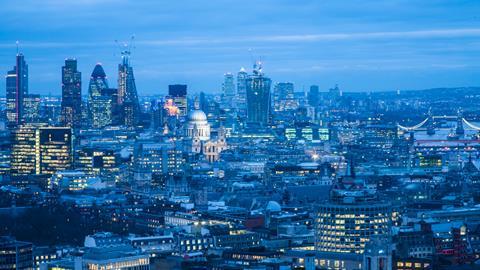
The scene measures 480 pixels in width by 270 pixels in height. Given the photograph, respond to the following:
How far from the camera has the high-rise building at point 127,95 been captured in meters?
188

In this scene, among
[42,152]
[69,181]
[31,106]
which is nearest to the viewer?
[69,181]

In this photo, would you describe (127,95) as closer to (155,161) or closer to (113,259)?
(155,161)

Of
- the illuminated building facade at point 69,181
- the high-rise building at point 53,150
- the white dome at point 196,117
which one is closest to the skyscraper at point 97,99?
the white dome at point 196,117

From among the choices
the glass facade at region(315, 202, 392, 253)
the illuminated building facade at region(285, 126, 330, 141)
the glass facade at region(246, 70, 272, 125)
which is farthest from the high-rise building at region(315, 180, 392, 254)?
the glass facade at region(246, 70, 272, 125)

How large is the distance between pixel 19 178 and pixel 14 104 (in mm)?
71301

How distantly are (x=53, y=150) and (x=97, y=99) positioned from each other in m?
61.0

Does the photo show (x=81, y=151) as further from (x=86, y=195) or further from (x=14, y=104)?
(x=14, y=104)

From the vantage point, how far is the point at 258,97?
611 feet

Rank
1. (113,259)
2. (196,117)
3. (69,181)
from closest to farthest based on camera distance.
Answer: (113,259) < (69,181) < (196,117)

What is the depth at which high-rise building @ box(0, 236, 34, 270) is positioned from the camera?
64.9 m

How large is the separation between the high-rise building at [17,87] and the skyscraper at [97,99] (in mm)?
8059

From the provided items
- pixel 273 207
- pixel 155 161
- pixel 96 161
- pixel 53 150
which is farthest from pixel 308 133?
pixel 273 207

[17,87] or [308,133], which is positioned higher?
[17,87]

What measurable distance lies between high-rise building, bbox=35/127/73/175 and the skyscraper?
51529 mm
